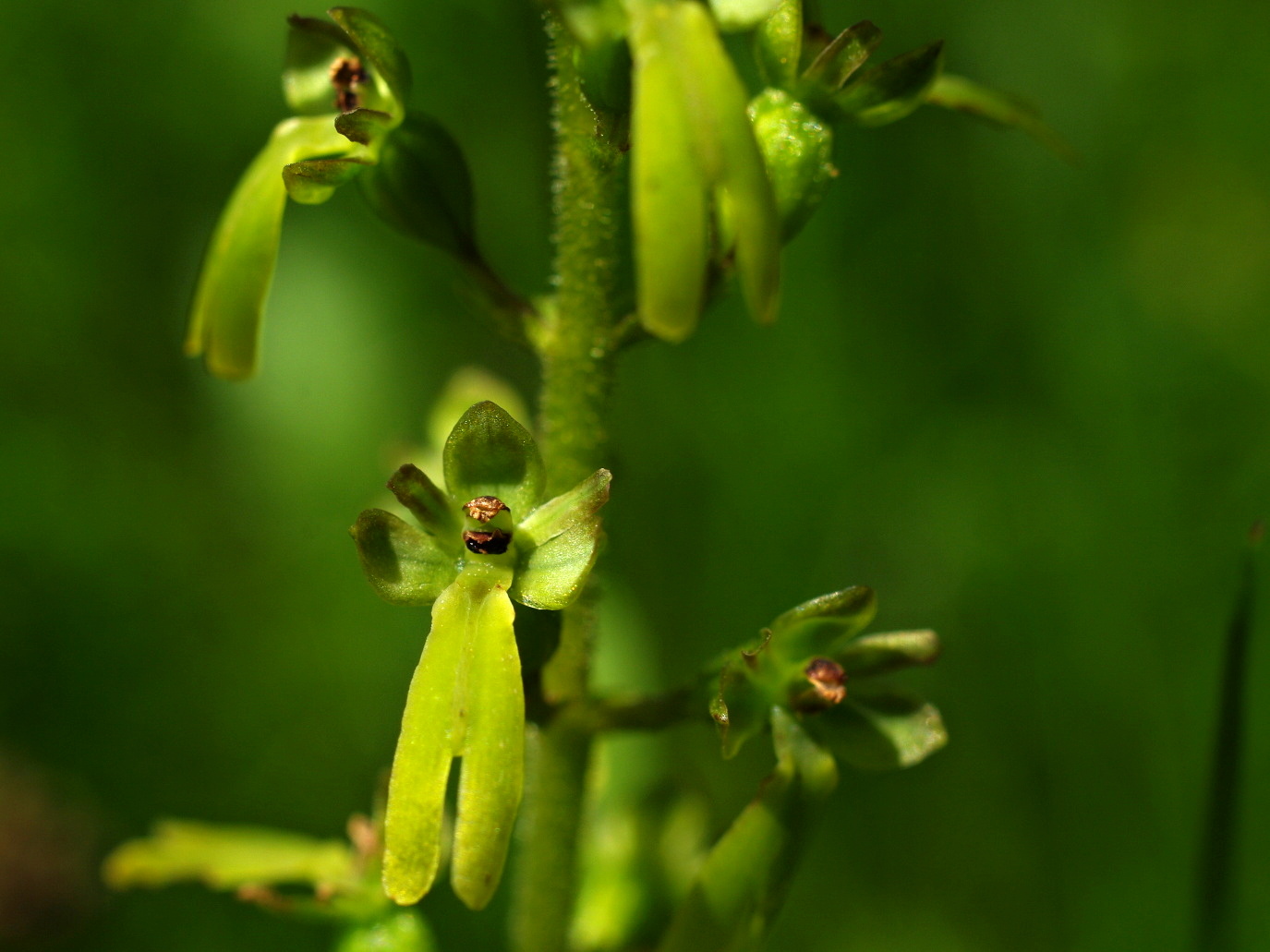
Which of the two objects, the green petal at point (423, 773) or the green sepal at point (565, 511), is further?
the green sepal at point (565, 511)

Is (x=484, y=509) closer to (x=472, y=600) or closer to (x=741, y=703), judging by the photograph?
(x=472, y=600)

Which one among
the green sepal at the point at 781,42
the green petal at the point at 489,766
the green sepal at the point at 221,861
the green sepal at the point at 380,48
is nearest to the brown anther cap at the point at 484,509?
the green petal at the point at 489,766

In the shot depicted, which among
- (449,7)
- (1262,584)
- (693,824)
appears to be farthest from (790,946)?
(449,7)

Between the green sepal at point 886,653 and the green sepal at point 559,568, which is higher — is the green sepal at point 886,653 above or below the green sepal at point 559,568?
below

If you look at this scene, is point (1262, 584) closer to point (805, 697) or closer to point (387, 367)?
point (805, 697)

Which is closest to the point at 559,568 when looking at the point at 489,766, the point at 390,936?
the point at 489,766

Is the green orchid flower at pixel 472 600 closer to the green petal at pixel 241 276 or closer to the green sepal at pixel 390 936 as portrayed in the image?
the green petal at pixel 241 276

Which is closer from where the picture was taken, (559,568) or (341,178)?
(559,568)
